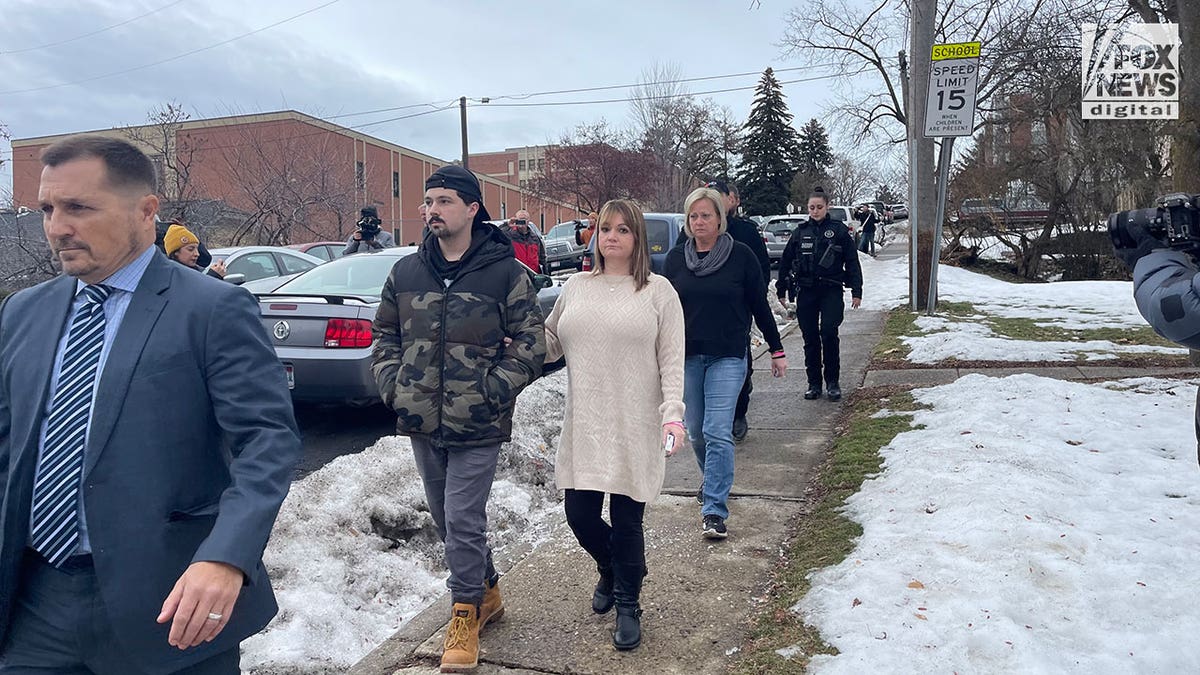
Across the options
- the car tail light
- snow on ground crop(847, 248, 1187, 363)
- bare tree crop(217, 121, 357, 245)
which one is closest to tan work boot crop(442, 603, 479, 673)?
the car tail light

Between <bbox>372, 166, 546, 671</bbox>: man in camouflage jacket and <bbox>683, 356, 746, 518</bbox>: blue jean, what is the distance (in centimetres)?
133

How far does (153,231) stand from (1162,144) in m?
19.9

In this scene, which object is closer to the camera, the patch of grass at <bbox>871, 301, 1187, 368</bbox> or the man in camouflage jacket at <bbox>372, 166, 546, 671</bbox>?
the man in camouflage jacket at <bbox>372, 166, 546, 671</bbox>

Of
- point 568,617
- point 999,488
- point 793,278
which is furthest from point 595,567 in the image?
point 793,278

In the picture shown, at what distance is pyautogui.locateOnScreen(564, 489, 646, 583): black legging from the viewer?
3631 millimetres

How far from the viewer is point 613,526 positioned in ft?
12.1

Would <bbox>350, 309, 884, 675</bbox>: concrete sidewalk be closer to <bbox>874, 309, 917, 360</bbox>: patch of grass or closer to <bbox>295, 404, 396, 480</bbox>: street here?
<bbox>295, 404, 396, 480</bbox>: street

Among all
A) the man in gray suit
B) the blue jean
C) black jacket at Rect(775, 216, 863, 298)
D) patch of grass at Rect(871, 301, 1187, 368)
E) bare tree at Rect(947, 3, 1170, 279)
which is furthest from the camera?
bare tree at Rect(947, 3, 1170, 279)

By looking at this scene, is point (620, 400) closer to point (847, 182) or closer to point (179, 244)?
point (179, 244)

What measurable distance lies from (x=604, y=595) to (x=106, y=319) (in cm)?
243

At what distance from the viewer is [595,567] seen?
4434mm

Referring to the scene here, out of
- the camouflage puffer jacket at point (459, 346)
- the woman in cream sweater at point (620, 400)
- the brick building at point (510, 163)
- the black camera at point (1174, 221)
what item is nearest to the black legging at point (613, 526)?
the woman in cream sweater at point (620, 400)

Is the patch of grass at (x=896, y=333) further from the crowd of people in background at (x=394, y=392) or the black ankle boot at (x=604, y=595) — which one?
the black ankle boot at (x=604, y=595)

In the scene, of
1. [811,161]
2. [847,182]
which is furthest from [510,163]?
[811,161]
